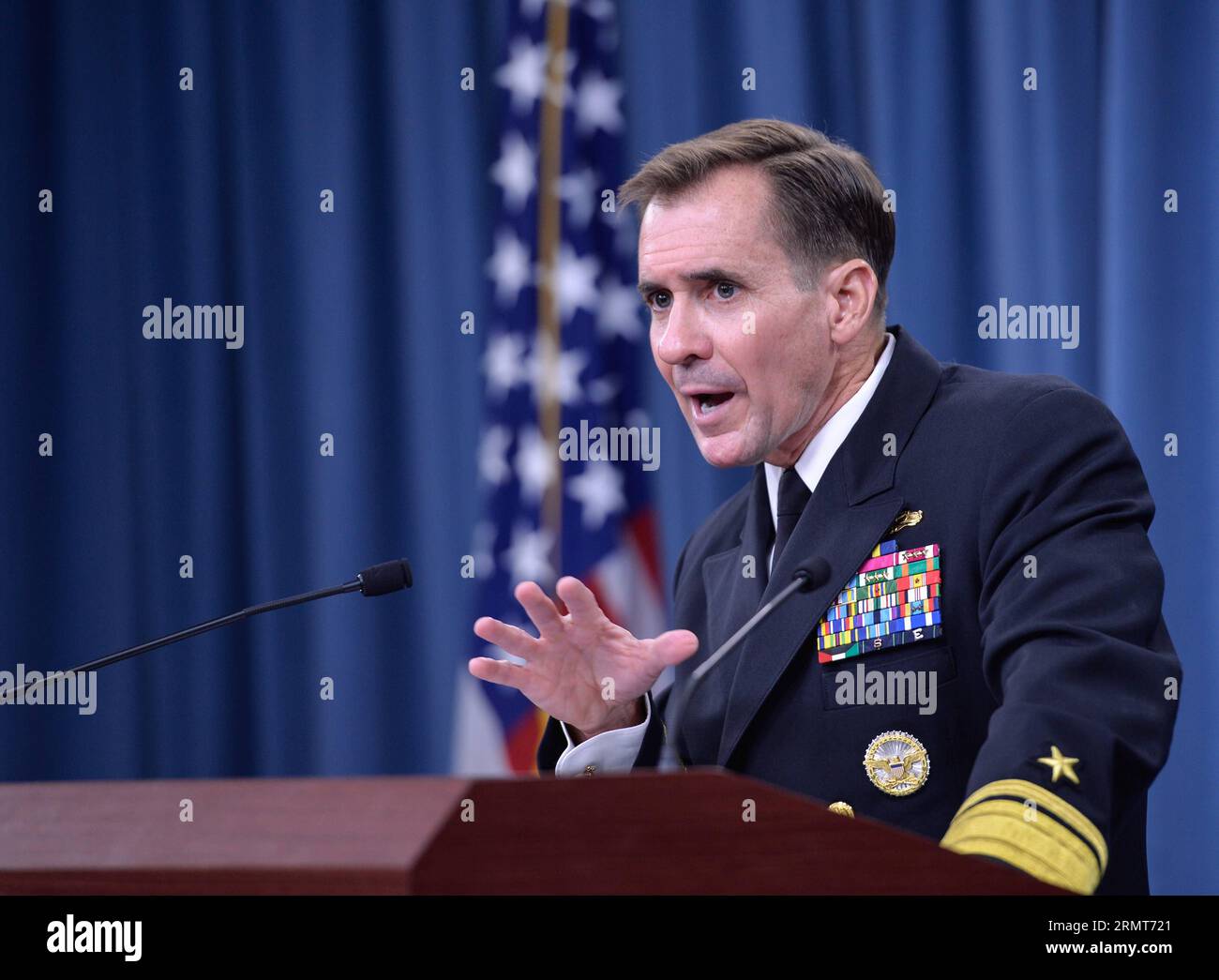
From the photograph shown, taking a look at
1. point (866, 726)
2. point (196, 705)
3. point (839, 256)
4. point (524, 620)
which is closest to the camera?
point (866, 726)

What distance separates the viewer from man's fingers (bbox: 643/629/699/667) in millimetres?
1426

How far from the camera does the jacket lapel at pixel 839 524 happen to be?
1.62m

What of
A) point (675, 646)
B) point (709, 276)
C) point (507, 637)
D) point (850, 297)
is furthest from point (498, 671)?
point (850, 297)

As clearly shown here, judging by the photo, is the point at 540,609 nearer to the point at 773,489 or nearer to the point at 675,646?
the point at 675,646

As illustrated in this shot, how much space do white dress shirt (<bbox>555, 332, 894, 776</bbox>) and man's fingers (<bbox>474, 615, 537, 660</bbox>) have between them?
18cm

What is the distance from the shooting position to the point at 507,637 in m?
1.49

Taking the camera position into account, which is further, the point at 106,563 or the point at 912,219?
the point at 106,563

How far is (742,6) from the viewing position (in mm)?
3090

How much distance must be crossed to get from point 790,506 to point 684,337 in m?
0.30

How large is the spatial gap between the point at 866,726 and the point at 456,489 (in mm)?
1769

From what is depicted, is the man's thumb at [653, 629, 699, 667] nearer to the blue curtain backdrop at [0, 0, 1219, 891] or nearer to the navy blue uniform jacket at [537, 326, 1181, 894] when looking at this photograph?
the navy blue uniform jacket at [537, 326, 1181, 894]
